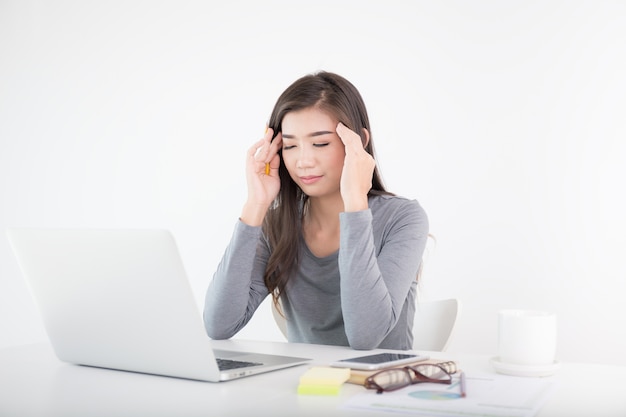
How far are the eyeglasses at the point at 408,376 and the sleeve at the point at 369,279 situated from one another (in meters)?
0.41

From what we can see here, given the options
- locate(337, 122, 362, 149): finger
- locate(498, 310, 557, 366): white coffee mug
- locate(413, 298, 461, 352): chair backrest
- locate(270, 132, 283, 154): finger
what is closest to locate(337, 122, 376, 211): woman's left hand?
locate(337, 122, 362, 149): finger

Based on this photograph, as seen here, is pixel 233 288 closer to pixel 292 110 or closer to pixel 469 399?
pixel 292 110

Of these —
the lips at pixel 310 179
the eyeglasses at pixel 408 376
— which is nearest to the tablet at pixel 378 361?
the eyeglasses at pixel 408 376

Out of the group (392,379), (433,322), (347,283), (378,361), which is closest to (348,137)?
(347,283)

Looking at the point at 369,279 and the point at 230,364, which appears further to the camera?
the point at 369,279

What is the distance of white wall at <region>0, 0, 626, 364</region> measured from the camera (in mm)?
3090

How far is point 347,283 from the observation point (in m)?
1.62

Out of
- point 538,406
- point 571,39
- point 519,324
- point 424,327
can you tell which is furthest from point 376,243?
point 571,39

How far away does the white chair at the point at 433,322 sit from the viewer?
2006 millimetres

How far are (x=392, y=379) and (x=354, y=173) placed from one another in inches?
30.0

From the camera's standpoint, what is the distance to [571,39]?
10.2ft

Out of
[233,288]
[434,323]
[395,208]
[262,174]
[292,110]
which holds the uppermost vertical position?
[292,110]

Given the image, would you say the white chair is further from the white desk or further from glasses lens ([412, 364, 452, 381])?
glasses lens ([412, 364, 452, 381])

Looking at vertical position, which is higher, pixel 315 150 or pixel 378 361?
pixel 315 150
